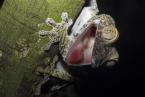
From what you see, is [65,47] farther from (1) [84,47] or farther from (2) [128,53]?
(2) [128,53]

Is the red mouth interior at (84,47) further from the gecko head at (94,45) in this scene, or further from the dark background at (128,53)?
the dark background at (128,53)

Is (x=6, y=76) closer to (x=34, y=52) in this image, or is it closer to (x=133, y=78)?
(x=34, y=52)

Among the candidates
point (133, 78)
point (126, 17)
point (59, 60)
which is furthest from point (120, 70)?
point (59, 60)

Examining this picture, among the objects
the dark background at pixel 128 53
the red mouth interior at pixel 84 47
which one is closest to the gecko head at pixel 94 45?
the red mouth interior at pixel 84 47

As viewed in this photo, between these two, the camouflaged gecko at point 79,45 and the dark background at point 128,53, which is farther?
the dark background at point 128,53

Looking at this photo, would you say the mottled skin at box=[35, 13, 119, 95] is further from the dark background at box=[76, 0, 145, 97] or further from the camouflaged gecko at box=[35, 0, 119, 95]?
the dark background at box=[76, 0, 145, 97]

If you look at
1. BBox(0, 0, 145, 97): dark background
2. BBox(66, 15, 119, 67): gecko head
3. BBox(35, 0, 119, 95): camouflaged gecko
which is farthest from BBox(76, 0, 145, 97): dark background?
BBox(66, 15, 119, 67): gecko head
